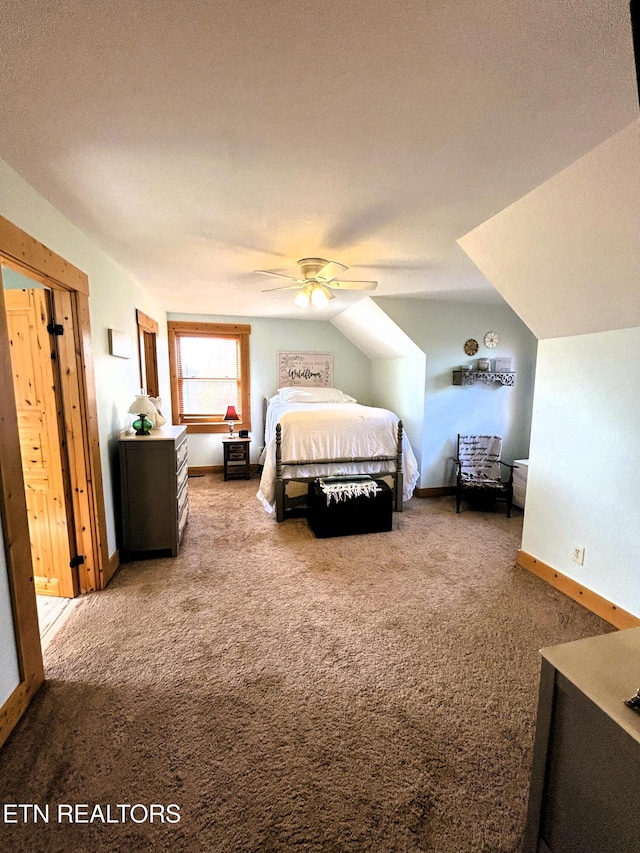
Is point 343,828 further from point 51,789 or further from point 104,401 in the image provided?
point 104,401

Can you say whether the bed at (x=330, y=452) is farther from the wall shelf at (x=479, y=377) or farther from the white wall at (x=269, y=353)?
the white wall at (x=269, y=353)

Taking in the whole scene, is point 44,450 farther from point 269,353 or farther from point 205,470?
point 269,353

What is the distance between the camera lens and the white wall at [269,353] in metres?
5.46

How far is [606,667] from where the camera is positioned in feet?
2.95

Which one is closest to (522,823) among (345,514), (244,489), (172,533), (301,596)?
(301,596)

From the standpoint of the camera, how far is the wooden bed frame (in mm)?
3674

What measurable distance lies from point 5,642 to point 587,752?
2.02 meters

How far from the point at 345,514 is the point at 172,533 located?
1506 millimetres

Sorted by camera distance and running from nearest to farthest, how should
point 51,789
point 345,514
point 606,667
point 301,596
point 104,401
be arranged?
point 606,667
point 51,789
point 301,596
point 104,401
point 345,514

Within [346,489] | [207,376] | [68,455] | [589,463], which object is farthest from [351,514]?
[207,376]

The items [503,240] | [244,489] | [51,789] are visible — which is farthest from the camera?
[244,489]

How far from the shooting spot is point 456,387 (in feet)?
14.5

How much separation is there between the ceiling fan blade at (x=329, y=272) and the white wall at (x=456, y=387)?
1.09m

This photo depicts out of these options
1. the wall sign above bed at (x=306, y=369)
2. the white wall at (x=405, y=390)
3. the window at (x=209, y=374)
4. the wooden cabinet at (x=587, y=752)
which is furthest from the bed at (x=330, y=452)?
the wooden cabinet at (x=587, y=752)
